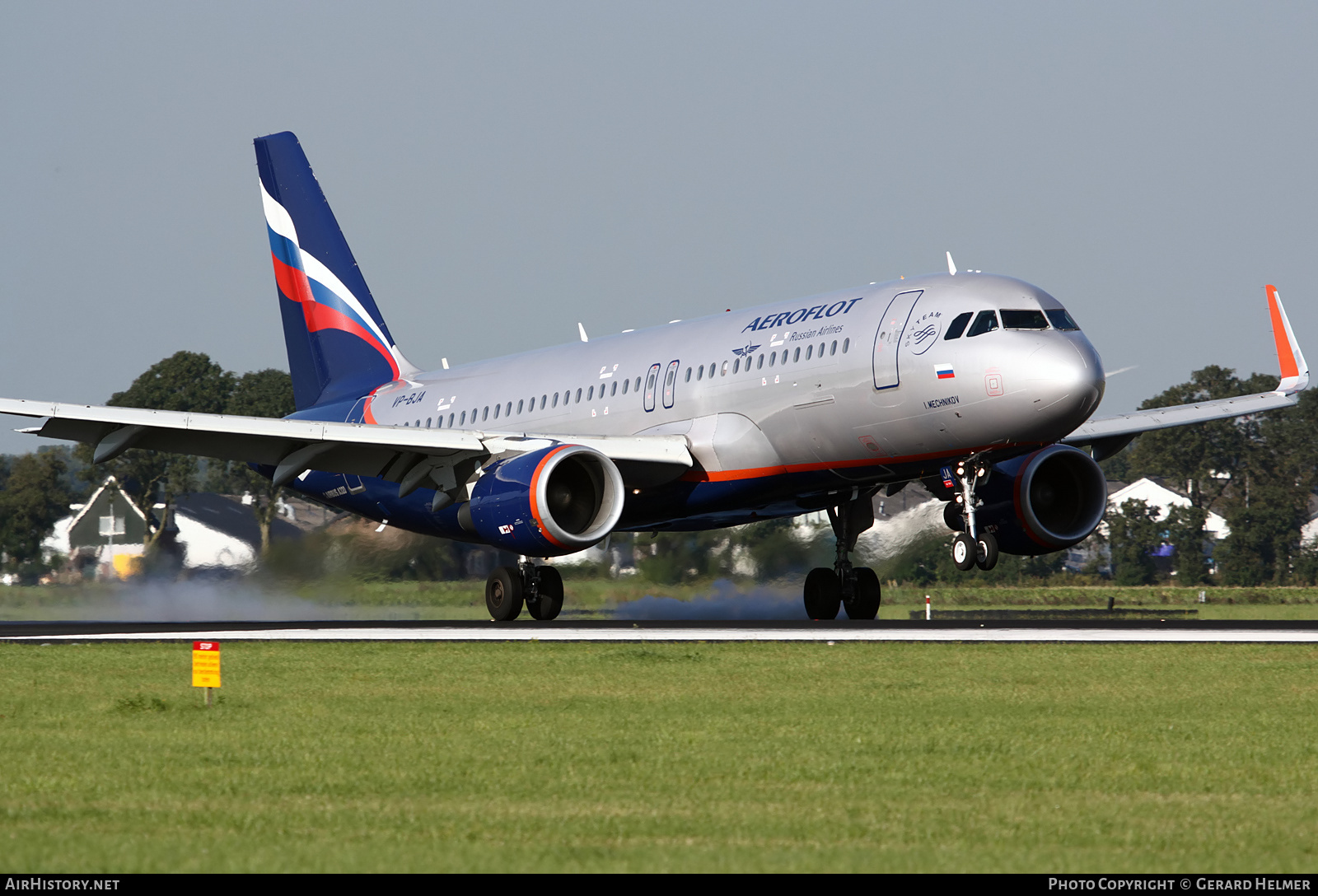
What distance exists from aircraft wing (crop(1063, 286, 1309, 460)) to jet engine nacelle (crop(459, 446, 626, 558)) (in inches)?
396

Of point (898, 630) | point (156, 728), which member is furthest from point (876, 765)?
point (898, 630)

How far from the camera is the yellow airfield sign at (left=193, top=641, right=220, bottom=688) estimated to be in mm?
15258

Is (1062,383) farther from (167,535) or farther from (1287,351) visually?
(167,535)

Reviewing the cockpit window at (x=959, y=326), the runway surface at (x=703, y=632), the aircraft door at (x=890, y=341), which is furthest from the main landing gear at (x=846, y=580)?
the cockpit window at (x=959, y=326)

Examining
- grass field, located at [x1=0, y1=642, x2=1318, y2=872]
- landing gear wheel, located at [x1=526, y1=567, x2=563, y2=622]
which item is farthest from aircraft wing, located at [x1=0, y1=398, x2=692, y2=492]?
grass field, located at [x1=0, y1=642, x2=1318, y2=872]

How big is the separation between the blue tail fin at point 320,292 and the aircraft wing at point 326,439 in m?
8.90

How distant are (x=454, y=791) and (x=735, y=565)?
83.0ft

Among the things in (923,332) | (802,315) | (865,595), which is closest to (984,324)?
(923,332)

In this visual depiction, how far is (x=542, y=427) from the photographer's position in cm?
3428

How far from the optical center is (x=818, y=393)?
92.9ft

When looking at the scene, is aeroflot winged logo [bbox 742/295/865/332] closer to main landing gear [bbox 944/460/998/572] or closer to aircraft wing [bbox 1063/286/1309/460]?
main landing gear [bbox 944/460/998/572]

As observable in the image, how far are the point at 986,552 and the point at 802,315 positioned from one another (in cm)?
578
